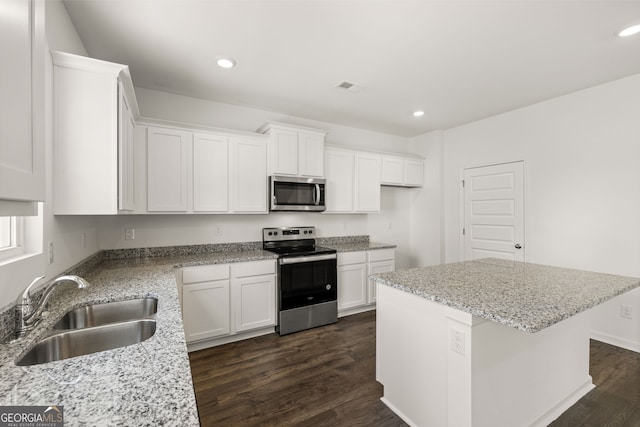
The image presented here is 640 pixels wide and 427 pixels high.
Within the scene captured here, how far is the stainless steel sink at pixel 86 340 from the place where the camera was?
3.73ft

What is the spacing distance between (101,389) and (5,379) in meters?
0.33

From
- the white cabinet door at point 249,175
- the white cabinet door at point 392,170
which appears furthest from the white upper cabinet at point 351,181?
the white cabinet door at point 249,175

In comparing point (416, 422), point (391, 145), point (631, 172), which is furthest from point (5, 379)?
point (391, 145)

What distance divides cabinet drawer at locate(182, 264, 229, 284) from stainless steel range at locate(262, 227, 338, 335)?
0.57m

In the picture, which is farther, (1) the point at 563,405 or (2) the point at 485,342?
(1) the point at 563,405

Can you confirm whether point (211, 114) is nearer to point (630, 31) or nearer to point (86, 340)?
point (86, 340)

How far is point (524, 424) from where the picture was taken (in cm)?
165

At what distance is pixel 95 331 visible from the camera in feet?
4.32

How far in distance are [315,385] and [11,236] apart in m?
2.11

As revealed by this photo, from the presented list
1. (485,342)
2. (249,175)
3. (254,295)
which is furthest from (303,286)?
(485,342)

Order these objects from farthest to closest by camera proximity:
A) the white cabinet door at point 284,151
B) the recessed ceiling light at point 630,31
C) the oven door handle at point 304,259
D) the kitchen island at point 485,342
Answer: the white cabinet door at point 284,151
the oven door handle at point 304,259
the recessed ceiling light at point 630,31
the kitchen island at point 485,342

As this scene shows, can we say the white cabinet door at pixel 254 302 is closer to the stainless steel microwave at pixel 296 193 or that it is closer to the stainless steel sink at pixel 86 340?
the stainless steel microwave at pixel 296 193

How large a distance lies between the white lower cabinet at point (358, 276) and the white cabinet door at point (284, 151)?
125cm

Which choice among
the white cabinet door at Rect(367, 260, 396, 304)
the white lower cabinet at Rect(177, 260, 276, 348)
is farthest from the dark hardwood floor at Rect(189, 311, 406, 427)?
the white cabinet door at Rect(367, 260, 396, 304)
